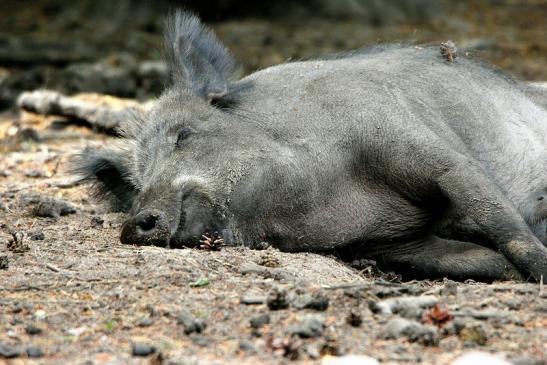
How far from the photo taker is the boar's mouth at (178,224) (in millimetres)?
5078

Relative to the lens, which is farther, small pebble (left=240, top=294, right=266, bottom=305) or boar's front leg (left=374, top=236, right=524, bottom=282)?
boar's front leg (left=374, top=236, right=524, bottom=282)

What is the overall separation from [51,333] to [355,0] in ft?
40.8

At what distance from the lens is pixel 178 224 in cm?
514

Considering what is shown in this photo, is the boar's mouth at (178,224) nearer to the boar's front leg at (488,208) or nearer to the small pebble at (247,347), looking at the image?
the boar's front leg at (488,208)

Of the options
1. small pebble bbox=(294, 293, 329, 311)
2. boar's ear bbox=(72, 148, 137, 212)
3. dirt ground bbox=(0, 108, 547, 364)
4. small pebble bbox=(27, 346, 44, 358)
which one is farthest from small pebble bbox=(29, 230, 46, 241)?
small pebble bbox=(294, 293, 329, 311)

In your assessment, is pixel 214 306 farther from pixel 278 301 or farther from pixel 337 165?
pixel 337 165

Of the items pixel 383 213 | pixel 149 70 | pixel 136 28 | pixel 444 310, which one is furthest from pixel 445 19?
Answer: pixel 444 310

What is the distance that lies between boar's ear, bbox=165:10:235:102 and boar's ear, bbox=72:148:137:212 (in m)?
0.66

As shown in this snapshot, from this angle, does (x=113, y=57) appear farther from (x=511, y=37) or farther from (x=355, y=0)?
(x=511, y=37)

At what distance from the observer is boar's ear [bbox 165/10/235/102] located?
5969 mm

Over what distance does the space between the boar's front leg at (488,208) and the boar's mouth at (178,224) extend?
4.16ft

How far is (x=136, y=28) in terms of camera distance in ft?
47.9

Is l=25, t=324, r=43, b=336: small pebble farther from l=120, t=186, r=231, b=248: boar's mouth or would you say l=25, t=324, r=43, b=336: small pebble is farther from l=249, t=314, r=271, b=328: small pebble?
l=120, t=186, r=231, b=248: boar's mouth

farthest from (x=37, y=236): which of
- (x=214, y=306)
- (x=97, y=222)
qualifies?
(x=214, y=306)
